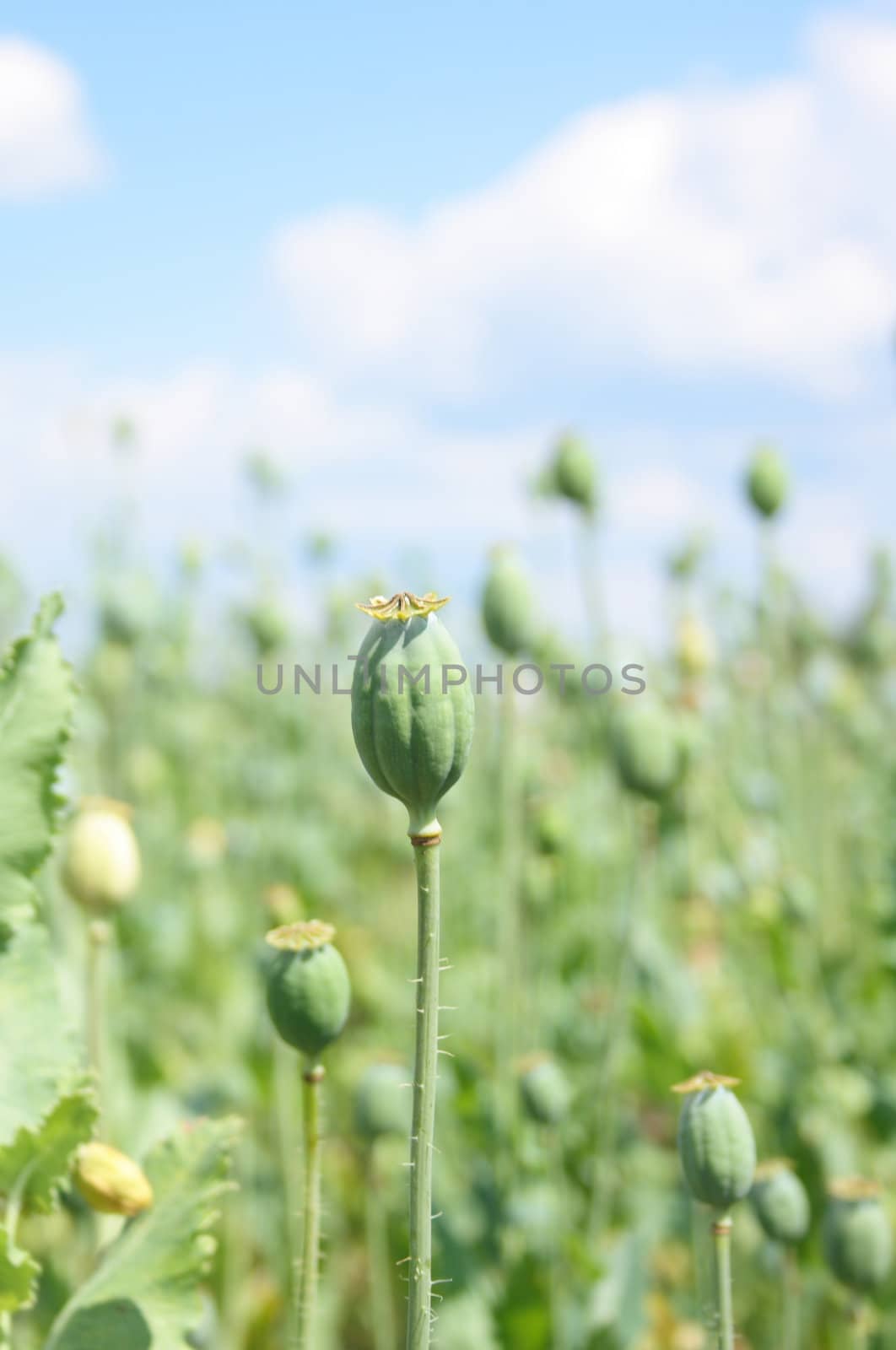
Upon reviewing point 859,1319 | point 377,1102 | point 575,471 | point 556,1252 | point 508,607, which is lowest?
point 556,1252

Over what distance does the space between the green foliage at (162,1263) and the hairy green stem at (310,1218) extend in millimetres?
88

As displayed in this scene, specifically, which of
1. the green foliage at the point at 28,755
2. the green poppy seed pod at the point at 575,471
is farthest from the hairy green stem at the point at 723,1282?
the green poppy seed pod at the point at 575,471

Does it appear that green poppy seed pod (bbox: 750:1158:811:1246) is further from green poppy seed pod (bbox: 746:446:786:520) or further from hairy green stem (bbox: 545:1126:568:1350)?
green poppy seed pod (bbox: 746:446:786:520)

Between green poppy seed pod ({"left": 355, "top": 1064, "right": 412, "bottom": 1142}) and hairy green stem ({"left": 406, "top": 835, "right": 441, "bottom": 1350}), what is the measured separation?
892mm

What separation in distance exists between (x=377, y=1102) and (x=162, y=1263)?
70 centimetres

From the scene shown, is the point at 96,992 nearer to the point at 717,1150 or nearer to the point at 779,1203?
the point at 717,1150

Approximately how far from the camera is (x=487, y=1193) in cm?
175

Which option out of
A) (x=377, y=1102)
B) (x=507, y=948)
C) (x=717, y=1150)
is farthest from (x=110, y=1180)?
(x=507, y=948)

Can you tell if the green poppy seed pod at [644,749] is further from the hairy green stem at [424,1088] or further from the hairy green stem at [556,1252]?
the hairy green stem at [424,1088]

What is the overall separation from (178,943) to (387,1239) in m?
1.02

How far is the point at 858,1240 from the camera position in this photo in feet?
3.69

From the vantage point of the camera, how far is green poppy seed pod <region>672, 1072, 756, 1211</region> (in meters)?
0.83

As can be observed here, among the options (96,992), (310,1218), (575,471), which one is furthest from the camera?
(575,471)

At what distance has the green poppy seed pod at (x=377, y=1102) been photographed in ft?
5.08
